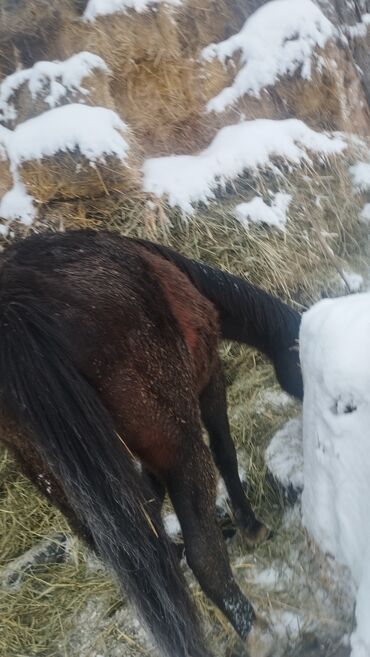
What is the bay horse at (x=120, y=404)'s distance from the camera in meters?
1.60

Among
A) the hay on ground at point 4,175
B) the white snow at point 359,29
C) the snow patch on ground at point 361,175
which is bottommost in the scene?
the snow patch on ground at point 361,175

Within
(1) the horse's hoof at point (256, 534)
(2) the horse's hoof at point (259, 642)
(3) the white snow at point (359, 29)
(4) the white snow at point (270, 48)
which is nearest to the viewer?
(2) the horse's hoof at point (259, 642)

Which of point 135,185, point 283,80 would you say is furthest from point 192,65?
point 135,185

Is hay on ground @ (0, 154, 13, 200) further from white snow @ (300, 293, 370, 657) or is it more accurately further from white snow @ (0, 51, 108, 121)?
white snow @ (300, 293, 370, 657)

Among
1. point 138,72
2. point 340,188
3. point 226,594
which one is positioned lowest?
point 226,594

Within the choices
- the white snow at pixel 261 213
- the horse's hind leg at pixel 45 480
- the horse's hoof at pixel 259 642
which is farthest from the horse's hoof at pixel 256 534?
the white snow at pixel 261 213

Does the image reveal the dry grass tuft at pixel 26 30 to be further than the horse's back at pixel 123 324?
Yes

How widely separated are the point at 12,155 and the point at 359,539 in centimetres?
259

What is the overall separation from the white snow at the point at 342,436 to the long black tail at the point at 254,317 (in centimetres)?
49

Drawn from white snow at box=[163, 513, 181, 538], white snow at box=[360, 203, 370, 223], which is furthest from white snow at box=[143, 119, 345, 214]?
white snow at box=[163, 513, 181, 538]

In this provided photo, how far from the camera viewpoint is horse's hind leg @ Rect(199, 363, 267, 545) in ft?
7.76

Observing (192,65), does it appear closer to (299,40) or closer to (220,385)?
(299,40)

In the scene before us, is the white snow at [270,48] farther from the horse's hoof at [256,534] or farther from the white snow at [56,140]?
the horse's hoof at [256,534]

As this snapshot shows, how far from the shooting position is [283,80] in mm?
3734
